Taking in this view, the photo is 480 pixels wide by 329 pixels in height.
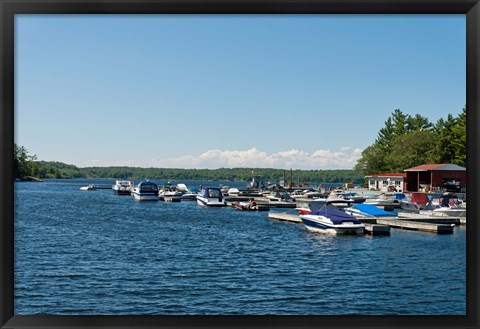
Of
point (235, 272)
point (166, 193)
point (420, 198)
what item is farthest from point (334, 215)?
point (166, 193)

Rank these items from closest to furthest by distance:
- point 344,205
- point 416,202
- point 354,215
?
point 354,215 < point 416,202 < point 344,205

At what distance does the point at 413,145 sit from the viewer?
42406mm

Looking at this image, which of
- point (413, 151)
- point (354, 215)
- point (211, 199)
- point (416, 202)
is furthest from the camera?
point (413, 151)

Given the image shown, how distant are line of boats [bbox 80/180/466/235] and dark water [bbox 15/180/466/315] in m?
0.55

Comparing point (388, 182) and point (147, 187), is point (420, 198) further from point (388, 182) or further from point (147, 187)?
point (147, 187)

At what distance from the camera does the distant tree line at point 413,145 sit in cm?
3884

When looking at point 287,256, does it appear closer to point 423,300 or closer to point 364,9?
point 423,300

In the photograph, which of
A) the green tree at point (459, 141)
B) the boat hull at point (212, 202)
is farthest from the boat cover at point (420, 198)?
the green tree at point (459, 141)

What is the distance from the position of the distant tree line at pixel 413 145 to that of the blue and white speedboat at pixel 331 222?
19.7 metres

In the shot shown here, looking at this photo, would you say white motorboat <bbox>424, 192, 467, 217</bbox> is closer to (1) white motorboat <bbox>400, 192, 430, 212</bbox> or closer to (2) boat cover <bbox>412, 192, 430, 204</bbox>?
(1) white motorboat <bbox>400, 192, 430, 212</bbox>

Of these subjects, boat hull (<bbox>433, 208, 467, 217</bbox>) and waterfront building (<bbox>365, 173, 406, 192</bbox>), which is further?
waterfront building (<bbox>365, 173, 406, 192</bbox>)

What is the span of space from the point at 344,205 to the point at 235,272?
1849 centimetres

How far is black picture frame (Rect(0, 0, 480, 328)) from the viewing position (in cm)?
300

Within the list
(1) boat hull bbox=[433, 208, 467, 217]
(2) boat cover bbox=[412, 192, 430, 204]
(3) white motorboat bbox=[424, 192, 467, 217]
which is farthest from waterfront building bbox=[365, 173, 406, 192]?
(1) boat hull bbox=[433, 208, 467, 217]
